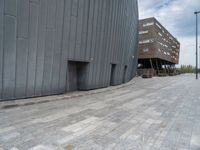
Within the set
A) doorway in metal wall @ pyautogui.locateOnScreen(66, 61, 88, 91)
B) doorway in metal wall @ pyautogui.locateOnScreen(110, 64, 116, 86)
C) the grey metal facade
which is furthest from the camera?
doorway in metal wall @ pyautogui.locateOnScreen(110, 64, 116, 86)

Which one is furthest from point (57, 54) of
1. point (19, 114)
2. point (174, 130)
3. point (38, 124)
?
point (174, 130)

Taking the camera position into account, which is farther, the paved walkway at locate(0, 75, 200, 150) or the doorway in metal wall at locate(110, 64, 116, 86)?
the doorway in metal wall at locate(110, 64, 116, 86)

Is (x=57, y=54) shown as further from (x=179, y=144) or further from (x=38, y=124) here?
(x=179, y=144)

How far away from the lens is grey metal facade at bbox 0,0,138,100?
18.4 ft

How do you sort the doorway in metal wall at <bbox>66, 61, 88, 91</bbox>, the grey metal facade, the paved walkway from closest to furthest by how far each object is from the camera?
the paved walkway, the grey metal facade, the doorway in metal wall at <bbox>66, 61, 88, 91</bbox>

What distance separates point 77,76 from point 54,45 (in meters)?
2.72

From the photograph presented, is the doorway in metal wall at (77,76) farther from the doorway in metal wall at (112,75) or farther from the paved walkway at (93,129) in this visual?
the doorway in metal wall at (112,75)

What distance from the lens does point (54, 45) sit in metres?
7.09

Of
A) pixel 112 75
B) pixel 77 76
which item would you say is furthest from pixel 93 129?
pixel 112 75

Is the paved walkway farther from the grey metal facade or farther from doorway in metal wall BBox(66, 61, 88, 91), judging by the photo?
doorway in metal wall BBox(66, 61, 88, 91)

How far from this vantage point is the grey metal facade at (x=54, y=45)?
5594 millimetres

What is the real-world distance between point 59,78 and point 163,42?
31.7 m

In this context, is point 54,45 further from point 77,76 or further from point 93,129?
point 93,129

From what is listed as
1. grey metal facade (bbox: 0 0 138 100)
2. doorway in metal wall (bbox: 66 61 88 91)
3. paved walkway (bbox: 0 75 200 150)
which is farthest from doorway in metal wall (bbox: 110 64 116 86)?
paved walkway (bbox: 0 75 200 150)
